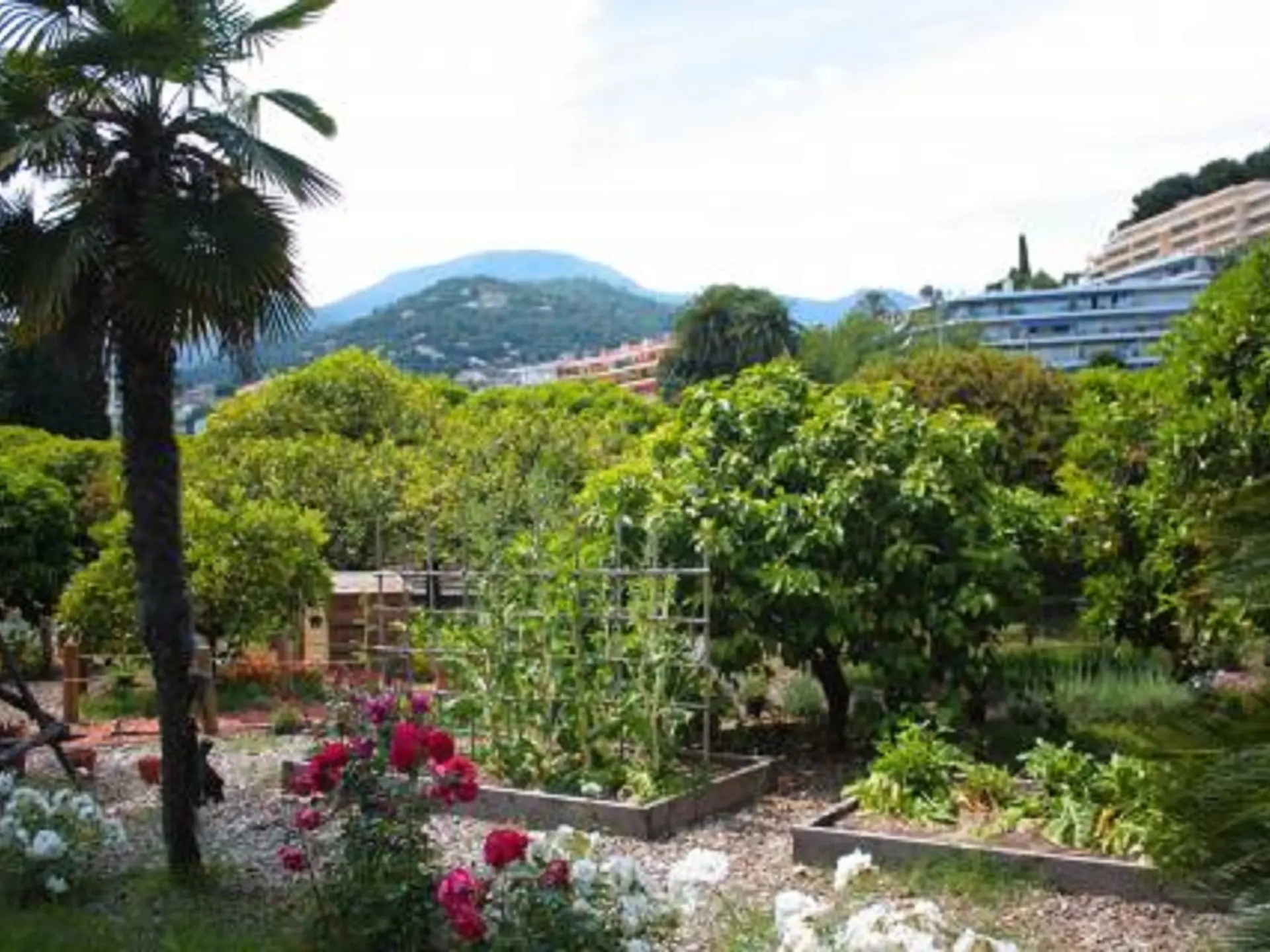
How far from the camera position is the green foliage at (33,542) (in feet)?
52.2

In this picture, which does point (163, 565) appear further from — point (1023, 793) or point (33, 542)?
point (33, 542)

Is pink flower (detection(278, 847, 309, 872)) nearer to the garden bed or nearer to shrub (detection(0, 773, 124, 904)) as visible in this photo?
shrub (detection(0, 773, 124, 904))

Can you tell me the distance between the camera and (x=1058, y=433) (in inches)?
627

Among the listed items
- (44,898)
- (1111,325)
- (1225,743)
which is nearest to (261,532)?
(44,898)

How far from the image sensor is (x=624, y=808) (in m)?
7.20

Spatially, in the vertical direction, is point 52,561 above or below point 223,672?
above

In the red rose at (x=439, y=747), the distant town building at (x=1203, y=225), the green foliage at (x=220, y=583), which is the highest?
the distant town building at (x=1203, y=225)

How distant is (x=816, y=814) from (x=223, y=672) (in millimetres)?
7439

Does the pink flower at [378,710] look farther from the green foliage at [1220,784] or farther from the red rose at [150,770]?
the red rose at [150,770]

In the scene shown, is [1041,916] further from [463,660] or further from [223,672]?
[223,672]

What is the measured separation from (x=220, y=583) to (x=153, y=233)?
22.7 feet

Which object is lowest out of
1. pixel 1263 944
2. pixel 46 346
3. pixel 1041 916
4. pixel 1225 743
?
pixel 1041 916

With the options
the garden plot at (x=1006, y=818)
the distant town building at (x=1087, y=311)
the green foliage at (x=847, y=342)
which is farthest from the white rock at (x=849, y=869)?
the distant town building at (x=1087, y=311)

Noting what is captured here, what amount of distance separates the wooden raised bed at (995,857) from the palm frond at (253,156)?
3643 mm
